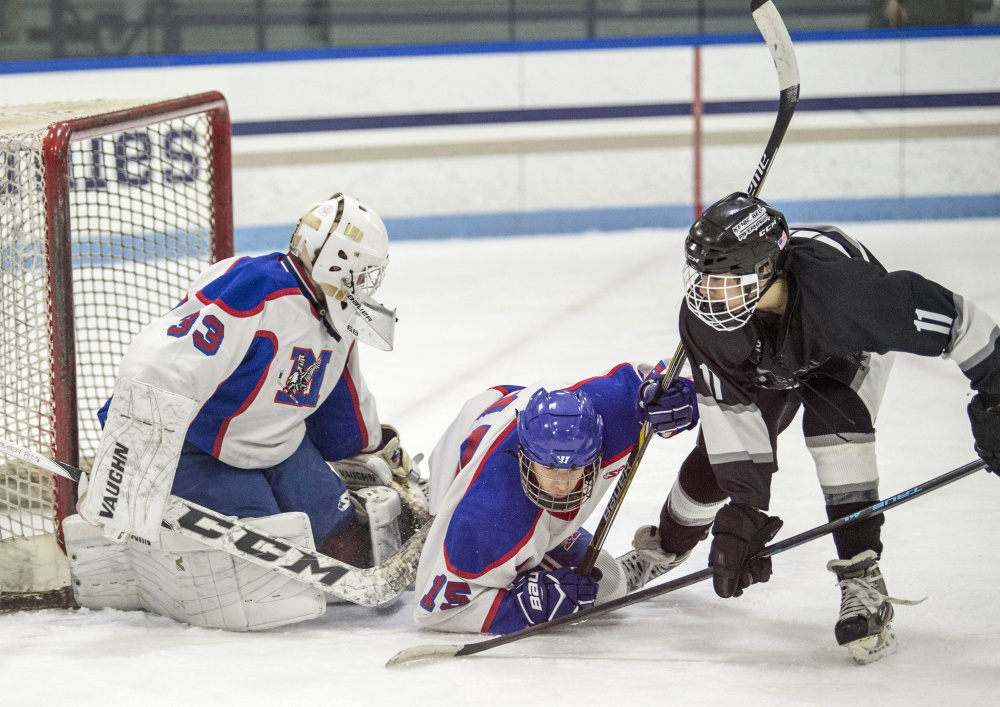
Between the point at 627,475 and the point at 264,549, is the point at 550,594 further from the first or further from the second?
the point at 264,549

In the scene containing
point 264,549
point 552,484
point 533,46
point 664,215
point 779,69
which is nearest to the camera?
point 552,484

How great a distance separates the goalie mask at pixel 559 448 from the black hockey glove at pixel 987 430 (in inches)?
24.1

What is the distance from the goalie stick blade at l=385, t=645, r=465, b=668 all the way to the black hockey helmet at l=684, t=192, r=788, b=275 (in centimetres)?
77

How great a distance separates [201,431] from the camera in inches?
88.4

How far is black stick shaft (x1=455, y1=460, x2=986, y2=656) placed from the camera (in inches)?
78.7

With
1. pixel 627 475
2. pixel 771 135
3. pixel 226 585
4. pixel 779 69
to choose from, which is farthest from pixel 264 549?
pixel 779 69

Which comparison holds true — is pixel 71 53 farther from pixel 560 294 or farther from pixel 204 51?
pixel 560 294

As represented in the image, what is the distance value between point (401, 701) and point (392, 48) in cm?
513

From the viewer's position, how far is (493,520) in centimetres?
209

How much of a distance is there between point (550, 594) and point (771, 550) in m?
0.40

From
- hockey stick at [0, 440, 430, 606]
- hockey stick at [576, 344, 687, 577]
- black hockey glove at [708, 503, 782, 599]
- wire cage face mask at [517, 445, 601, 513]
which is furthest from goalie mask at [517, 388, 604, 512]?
hockey stick at [0, 440, 430, 606]

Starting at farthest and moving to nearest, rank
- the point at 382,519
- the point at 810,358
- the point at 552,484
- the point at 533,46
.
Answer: the point at 533,46 < the point at 382,519 < the point at 552,484 < the point at 810,358

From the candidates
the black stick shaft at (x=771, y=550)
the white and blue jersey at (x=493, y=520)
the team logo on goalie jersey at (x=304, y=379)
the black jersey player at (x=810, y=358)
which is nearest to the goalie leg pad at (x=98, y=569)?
the team logo on goalie jersey at (x=304, y=379)

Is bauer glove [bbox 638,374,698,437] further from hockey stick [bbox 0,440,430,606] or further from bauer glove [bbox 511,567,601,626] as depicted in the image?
hockey stick [bbox 0,440,430,606]
